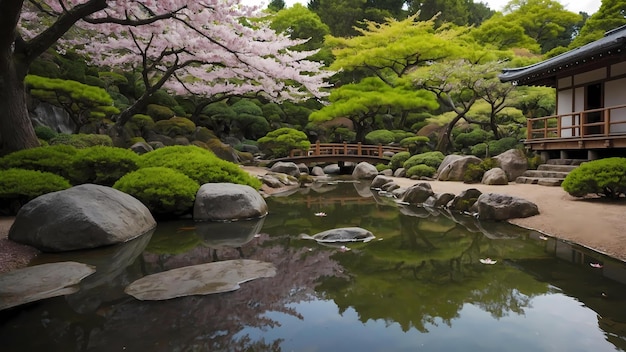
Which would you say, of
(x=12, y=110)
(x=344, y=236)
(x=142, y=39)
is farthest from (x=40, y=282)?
(x=142, y=39)

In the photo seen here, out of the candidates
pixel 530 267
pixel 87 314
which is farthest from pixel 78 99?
pixel 530 267

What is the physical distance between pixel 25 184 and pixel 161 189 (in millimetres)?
2161

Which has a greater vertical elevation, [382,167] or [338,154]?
[338,154]

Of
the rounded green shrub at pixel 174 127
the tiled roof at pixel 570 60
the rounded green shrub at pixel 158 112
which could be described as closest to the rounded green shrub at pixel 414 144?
the tiled roof at pixel 570 60

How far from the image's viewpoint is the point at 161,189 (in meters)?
7.37

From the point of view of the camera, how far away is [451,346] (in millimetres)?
2875

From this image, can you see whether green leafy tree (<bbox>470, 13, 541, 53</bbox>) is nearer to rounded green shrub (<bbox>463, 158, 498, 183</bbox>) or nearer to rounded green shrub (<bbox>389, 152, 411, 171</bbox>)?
rounded green shrub (<bbox>389, 152, 411, 171</bbox>)

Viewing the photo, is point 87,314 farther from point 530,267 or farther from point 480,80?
point 480,80

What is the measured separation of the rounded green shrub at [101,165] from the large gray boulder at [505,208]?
7.58 m

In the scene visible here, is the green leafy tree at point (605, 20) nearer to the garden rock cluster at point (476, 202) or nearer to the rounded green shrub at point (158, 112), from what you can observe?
the garden rock cluster at point (476, 202)

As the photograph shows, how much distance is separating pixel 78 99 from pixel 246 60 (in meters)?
5.92

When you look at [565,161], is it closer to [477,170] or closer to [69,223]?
[477,170]

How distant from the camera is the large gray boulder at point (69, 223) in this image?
17.1 feet

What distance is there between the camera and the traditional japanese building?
431 inches
